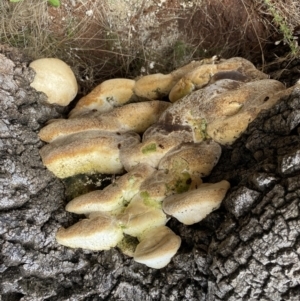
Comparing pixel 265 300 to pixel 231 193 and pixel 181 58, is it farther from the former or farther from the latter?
pixel 181 58

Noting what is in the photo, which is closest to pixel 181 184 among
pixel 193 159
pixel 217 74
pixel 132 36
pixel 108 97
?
pixel 193 159

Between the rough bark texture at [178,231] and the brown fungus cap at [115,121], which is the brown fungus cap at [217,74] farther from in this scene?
the rough bark texture at [178,231]

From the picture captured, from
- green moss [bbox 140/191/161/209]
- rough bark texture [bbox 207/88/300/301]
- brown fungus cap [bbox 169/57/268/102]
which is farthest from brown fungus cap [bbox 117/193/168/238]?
brown fungus cap [bbox 169/57/268/102]

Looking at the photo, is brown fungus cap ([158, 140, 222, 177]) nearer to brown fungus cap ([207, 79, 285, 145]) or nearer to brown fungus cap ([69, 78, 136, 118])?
brown fungus cap ([207, 79, 285, 145])

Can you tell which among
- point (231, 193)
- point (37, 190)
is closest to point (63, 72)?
point (37, 190)

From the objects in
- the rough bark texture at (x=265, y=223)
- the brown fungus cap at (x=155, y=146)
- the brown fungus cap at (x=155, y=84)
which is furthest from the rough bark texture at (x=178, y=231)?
the brown fungus cap at (x=155, y=84)

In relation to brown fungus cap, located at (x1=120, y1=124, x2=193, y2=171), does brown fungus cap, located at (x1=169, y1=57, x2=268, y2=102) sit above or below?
above
